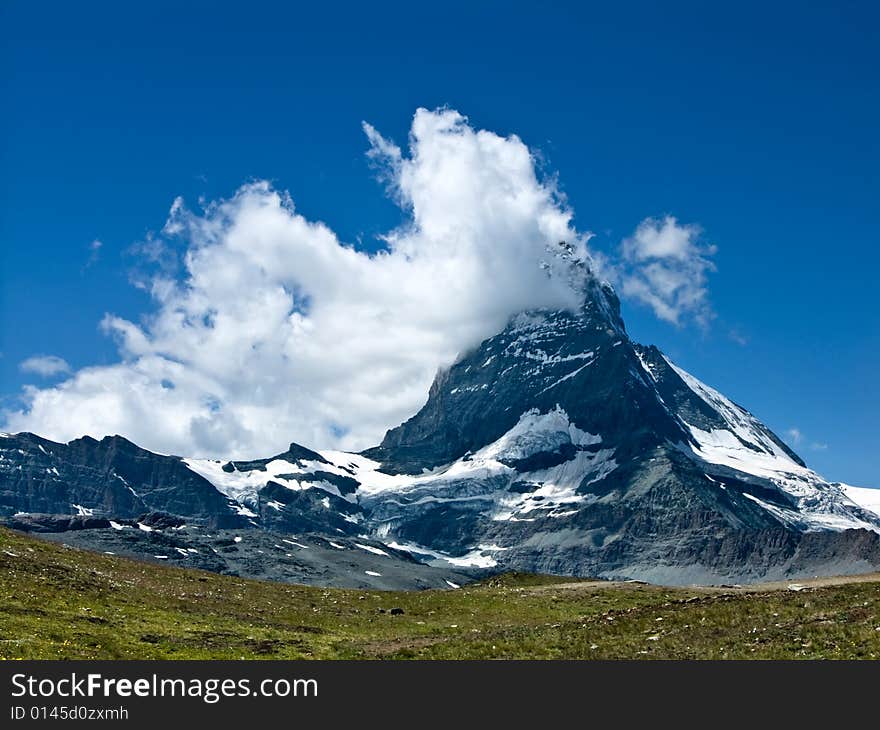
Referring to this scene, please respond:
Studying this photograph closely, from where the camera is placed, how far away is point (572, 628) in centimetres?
5288

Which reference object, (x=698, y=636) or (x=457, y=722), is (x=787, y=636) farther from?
(x=457, y=722)

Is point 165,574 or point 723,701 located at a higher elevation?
point 165,574

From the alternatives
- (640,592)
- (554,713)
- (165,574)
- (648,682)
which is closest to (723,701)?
(648,682)

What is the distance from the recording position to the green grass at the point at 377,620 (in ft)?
141

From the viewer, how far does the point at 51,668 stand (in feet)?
118

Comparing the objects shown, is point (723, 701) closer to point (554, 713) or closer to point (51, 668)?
point (554, 713)

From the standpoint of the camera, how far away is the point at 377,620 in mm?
61594

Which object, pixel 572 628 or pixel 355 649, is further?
pixel 572 628

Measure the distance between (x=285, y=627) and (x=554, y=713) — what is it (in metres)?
A: 26.1

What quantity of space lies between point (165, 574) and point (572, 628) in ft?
110

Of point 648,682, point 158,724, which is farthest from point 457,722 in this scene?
point 158,724

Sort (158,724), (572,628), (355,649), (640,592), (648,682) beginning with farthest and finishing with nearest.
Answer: (640,592) < (572,628) < (355,649) < (648,682) < (158,724)

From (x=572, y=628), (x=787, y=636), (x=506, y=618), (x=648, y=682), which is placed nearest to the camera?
(x=648, y=682)

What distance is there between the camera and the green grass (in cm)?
4291
